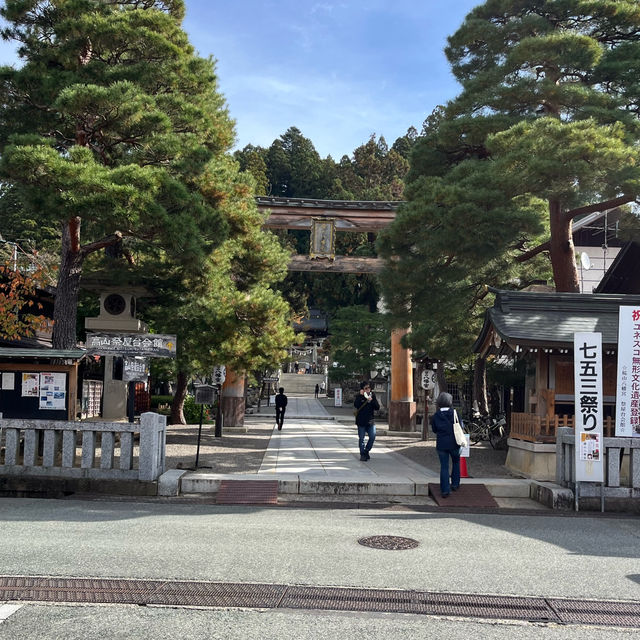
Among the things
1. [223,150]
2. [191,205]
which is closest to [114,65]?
[191,205]

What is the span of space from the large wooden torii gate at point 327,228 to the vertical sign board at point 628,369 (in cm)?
1269

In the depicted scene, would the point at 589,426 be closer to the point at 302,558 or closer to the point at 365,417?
the point at 365,417

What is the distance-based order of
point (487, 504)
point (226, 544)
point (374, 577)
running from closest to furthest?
1. point (374, 577)
2. point (226, 544)
3. point (487, 504)

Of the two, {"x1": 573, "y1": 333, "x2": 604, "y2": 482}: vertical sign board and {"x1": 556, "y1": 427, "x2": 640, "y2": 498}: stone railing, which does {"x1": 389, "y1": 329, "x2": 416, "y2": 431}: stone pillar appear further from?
{"x1": 573, "y1": 333, "x2": 604, "y2": 482}: vertical sign board

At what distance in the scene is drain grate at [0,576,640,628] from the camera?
4.87 meters

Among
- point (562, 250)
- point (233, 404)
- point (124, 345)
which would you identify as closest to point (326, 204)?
point (233, 404)

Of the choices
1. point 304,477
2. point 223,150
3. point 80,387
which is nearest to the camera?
point 304,477

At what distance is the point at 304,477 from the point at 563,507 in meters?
4.11

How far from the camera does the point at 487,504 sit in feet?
32.5

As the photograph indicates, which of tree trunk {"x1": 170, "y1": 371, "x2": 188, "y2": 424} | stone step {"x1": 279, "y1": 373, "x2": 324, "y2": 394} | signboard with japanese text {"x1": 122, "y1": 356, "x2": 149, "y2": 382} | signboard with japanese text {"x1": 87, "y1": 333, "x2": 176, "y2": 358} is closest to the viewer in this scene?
signboard with japanese text {"x1": 122, "y1": 356, "x2": 149, "y2": 382}

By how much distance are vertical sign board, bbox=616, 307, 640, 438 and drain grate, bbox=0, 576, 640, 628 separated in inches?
212

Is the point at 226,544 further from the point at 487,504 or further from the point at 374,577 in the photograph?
the point at 487,504

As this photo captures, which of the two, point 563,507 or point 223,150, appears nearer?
point 563,507

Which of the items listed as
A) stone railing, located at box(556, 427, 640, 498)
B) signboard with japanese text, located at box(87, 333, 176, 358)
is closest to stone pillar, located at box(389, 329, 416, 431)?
signboard with japanese text, located at box(87, 333, 176, 358)
